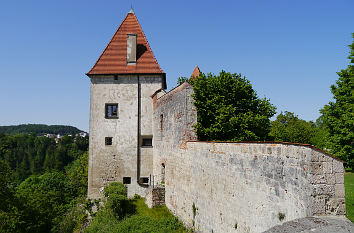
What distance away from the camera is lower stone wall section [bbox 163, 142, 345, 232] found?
13.1ft

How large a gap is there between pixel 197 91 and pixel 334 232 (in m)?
9.54

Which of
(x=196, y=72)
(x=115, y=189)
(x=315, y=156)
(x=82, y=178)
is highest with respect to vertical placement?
(x=196, y=72)

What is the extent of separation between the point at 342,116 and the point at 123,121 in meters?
13.9

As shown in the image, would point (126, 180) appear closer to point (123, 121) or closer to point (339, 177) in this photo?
point (123, 121)

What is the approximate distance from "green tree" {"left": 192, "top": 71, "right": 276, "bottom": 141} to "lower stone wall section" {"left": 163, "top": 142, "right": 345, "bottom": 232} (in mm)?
2211

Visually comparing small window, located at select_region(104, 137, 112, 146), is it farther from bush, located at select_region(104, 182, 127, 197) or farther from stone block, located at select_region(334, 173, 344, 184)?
stone block, located at select_region(334, 173, 344, 184)

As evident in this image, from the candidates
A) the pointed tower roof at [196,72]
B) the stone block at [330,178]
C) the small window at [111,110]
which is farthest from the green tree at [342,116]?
the small window at [111,110]

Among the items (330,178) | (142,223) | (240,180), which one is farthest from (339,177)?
(142,223)

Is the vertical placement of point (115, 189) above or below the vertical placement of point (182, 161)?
below

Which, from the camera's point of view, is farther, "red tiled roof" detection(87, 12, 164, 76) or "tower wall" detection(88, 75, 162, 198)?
"red tiled roof" detection(87, 12, 164, 76)

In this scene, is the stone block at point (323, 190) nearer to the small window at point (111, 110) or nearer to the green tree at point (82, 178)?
the small window at point (111, 110)

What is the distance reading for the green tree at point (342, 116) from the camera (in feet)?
46.2

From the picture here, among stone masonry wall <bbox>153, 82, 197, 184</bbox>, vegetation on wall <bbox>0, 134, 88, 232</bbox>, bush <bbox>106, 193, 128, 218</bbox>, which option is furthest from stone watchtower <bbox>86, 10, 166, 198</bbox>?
vegetation on wall <bbox>0, 134, 88, 232</bbox>

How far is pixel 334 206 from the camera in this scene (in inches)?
157
